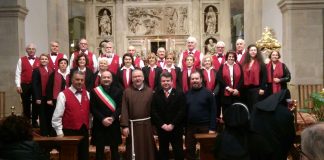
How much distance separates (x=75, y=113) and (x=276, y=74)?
371cm

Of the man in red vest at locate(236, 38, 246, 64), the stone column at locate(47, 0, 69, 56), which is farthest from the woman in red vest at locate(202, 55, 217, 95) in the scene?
the stone column at locate(47, 0, 69, 56)

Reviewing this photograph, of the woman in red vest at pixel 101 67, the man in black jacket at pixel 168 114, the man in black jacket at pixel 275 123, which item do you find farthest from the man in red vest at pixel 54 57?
the man in black jacket at pixel 275 123

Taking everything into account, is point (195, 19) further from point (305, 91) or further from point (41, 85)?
point (41, 85)

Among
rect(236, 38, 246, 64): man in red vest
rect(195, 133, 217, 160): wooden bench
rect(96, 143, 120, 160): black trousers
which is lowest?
rect(96, 143, 120, 160): black trousers

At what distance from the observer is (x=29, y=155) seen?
10.8 ft

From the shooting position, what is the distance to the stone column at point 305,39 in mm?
9875

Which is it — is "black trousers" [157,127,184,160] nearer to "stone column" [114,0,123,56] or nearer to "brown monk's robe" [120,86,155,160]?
"brown monk's robe" [120,86,155,160]

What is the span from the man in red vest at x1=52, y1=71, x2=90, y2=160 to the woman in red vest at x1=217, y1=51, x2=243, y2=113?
8.05ft

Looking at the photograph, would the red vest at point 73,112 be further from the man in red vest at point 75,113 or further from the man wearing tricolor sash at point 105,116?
the man wearing tricolor sash at point 105,116

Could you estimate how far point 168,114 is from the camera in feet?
19.0

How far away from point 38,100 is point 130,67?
169cm

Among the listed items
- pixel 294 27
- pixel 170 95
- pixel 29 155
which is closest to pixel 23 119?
pixel 29 155

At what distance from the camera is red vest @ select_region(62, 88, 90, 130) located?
557 centimetres

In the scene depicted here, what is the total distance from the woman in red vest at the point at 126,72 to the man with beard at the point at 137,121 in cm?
186
